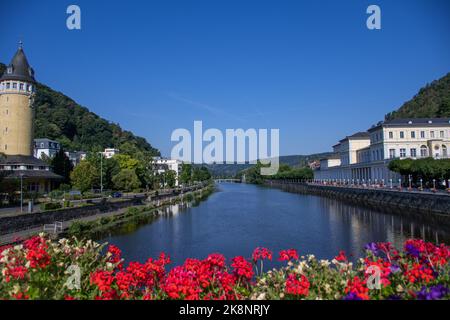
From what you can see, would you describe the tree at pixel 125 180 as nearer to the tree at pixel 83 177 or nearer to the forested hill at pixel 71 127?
the tree at pixel 83 177

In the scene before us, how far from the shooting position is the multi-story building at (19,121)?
48562mm

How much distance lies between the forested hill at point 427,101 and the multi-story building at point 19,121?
110 meters

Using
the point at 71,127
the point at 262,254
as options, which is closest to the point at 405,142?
the point at 262,254

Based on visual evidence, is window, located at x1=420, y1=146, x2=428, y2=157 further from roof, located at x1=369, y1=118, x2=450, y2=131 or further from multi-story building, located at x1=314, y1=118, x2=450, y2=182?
roof, located at x1=369, y1=118, x2=450, y2=131

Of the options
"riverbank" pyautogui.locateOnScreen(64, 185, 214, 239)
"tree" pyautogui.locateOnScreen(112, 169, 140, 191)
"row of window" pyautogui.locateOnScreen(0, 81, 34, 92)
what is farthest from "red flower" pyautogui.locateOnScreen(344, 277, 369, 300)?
"tree" pyautogui.locateOnScreen(112, 169, 140, 191)

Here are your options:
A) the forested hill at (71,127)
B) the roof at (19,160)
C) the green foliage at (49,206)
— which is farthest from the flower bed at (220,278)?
the forested hill at (71,127)

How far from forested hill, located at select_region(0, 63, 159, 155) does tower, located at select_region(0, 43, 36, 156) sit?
59.1 metres

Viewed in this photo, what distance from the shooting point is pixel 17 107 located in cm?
4928

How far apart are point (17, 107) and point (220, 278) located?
53624 millimetres

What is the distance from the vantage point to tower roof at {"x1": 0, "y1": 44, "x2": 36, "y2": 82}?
4944cm
